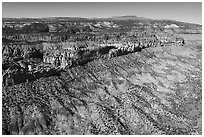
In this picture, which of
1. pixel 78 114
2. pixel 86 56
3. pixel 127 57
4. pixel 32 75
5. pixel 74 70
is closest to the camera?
pixel 78 114

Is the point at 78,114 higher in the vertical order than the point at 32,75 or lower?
lower

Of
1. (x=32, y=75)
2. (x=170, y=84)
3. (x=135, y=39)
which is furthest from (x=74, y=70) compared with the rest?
(x=135, y=39)

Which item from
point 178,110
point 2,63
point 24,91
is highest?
point 2,63

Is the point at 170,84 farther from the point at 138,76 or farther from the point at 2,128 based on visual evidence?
the point at 2,128

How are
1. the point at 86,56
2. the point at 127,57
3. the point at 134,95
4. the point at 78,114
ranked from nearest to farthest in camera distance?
the point at 78,114 < the point at 134,95 < the point at 86,56 < the point at 127,57

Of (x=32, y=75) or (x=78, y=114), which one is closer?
(x=78, y=114)

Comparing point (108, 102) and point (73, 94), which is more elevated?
point (73, 94)

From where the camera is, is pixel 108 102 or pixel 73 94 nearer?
pixel 73 94

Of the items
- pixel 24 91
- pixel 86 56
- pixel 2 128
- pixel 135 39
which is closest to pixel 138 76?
pixel 86 56
